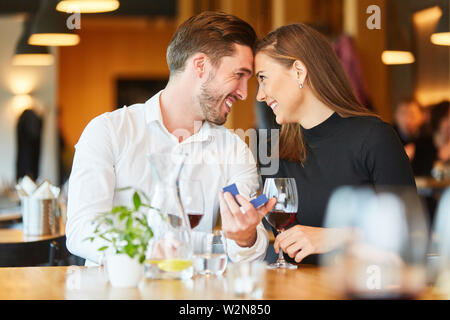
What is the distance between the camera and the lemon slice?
128cm

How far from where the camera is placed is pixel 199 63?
2.10m

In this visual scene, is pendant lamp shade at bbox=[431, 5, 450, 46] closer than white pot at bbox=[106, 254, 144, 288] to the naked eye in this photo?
No

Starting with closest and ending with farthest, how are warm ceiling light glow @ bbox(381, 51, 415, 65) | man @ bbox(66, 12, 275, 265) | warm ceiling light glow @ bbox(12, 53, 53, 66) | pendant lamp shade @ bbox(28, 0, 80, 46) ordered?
man @ bbox(66, 12, 275, 265)
pendant lamp shade @ bbox(28, 0, 80, 46)
warm ceiling light glow @ bbox(381, 51, 415, 65)
warm ceiling light glow @ bbox(12, 53, 53, 66)

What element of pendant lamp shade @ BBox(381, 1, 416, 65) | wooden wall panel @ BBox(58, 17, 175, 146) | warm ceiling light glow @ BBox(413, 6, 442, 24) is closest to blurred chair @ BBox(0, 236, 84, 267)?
pendant lamp shade @ BBox(381, 1, 416, 65)

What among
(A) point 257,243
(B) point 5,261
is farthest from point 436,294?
(B) point 5,261

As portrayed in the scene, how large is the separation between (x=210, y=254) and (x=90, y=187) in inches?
22.7

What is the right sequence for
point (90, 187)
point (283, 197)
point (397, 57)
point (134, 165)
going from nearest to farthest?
1. point (283, 197)
2. point (90, 187)
3. point (134, 165)
4. point (397, 57)

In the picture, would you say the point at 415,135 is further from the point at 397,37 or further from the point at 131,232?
the point at 131,232

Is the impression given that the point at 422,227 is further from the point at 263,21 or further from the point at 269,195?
the point at 263,21

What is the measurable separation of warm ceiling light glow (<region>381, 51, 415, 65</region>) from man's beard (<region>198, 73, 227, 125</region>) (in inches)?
133

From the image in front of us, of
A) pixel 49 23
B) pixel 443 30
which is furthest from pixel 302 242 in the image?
pixel 443 30

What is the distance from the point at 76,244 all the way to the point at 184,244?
588 mm

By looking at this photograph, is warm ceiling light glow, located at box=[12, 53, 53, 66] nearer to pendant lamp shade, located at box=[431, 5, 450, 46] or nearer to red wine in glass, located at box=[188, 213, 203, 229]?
pendant lamp shade, located at box=[431, 5, 450, 46]

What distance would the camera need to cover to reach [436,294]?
3.67ft
